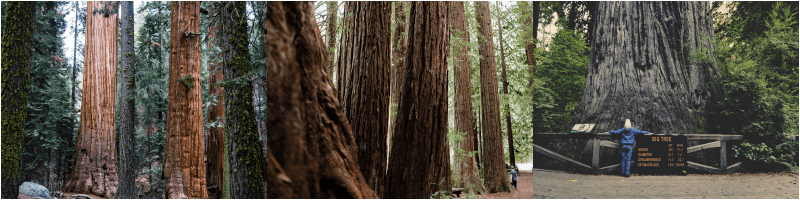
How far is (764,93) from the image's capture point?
4375mm

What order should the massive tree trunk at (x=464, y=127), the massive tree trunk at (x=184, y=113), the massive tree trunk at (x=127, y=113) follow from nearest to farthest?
the massive tree trunk at (x=184, y=113) < the massive tree trunk at (x=127, y=113) < the massive tree trunk at (x=464, y=127)

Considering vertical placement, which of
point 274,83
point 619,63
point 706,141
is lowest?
point 706,141

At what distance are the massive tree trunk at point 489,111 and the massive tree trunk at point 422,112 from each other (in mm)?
5941

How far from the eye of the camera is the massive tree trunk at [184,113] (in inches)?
210

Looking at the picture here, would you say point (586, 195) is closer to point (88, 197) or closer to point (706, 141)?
point (706, 141)

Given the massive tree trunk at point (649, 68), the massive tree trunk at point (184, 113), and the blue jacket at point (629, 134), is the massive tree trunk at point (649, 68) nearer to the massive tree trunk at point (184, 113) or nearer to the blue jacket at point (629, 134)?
the blue jacket at point (629, 134)

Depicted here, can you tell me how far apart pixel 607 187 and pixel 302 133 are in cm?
453

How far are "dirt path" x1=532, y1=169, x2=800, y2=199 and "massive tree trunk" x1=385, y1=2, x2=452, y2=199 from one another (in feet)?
7.60

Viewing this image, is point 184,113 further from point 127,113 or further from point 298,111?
point 298,111

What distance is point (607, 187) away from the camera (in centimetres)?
466

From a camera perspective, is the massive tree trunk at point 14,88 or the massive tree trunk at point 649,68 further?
the massive tree trunk at point 14,88

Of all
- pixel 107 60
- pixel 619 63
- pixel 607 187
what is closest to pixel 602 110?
pixel 619 63

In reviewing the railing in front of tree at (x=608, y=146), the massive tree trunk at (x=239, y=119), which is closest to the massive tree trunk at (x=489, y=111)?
the railing in front of tree at (x=608, y=146)

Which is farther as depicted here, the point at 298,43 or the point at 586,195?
the point at 586,195
